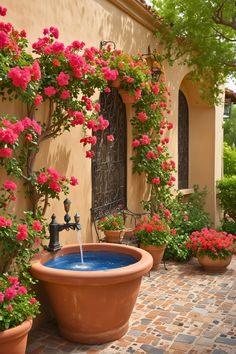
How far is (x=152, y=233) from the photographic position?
262 inches

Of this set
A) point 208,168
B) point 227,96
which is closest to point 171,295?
point 208,168

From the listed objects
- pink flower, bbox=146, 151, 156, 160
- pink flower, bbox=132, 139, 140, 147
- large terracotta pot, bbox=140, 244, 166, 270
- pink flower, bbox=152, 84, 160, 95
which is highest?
pink flower, bbox=152, 84, 160, 95

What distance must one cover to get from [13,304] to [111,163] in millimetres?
3302

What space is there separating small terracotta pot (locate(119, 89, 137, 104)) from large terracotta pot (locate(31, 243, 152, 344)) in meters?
2.96

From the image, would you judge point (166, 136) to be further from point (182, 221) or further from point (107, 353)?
point (107, 353)

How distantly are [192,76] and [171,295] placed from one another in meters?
5.13

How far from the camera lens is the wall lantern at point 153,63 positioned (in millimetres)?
7164

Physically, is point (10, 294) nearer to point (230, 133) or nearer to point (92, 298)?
point (92, 298)

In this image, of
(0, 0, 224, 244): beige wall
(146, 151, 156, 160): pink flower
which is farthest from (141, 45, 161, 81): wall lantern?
(146, 151, 156, 160): pink flower

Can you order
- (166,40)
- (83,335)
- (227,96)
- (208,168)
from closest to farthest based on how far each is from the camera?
(83,335), (166,40), (208,168), (227,96)

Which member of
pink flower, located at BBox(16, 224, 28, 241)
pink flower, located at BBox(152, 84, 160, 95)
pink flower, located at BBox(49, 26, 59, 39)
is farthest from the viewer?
pink flower, located at BBox(152, 84, 160, 95)

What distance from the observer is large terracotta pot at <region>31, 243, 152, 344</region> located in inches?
155

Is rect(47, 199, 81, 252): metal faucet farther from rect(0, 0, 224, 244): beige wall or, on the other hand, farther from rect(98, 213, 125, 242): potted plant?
rect(98, 213, 125, 242): potted plant

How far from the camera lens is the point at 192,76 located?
29.9 feet
